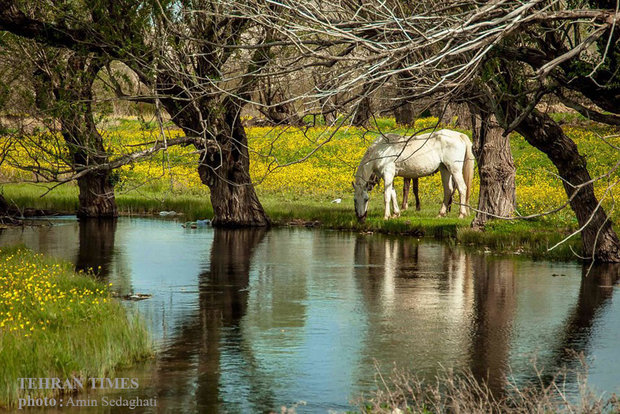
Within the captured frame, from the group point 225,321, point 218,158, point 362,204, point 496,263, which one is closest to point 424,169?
point 362,204

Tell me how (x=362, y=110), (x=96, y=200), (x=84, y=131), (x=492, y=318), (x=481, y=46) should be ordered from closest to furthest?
(x=481, y=46)
(x=362, y=110)
(x=492, y=318)
(x=84, y=131)
(x=96, y=200)

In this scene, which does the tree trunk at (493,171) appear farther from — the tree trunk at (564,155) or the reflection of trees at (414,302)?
the tree trunk at (564,155)

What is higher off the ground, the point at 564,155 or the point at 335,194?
the point at 564,155

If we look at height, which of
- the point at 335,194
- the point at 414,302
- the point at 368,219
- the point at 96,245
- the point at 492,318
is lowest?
the point at 492,318

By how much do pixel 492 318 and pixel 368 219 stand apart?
12698 mm

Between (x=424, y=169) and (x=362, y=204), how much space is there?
99.2 inches

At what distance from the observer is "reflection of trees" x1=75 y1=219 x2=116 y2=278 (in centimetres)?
2020

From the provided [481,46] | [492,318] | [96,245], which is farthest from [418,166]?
[481,46]

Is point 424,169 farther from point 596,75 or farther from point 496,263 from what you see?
point 596,75

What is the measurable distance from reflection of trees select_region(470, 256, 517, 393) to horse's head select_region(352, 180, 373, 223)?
6067mm

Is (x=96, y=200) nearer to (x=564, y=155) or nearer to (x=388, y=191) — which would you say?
(x=388, y=191)

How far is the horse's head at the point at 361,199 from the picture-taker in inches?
1071

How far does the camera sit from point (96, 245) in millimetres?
23422

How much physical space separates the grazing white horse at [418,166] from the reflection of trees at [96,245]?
277 inches
